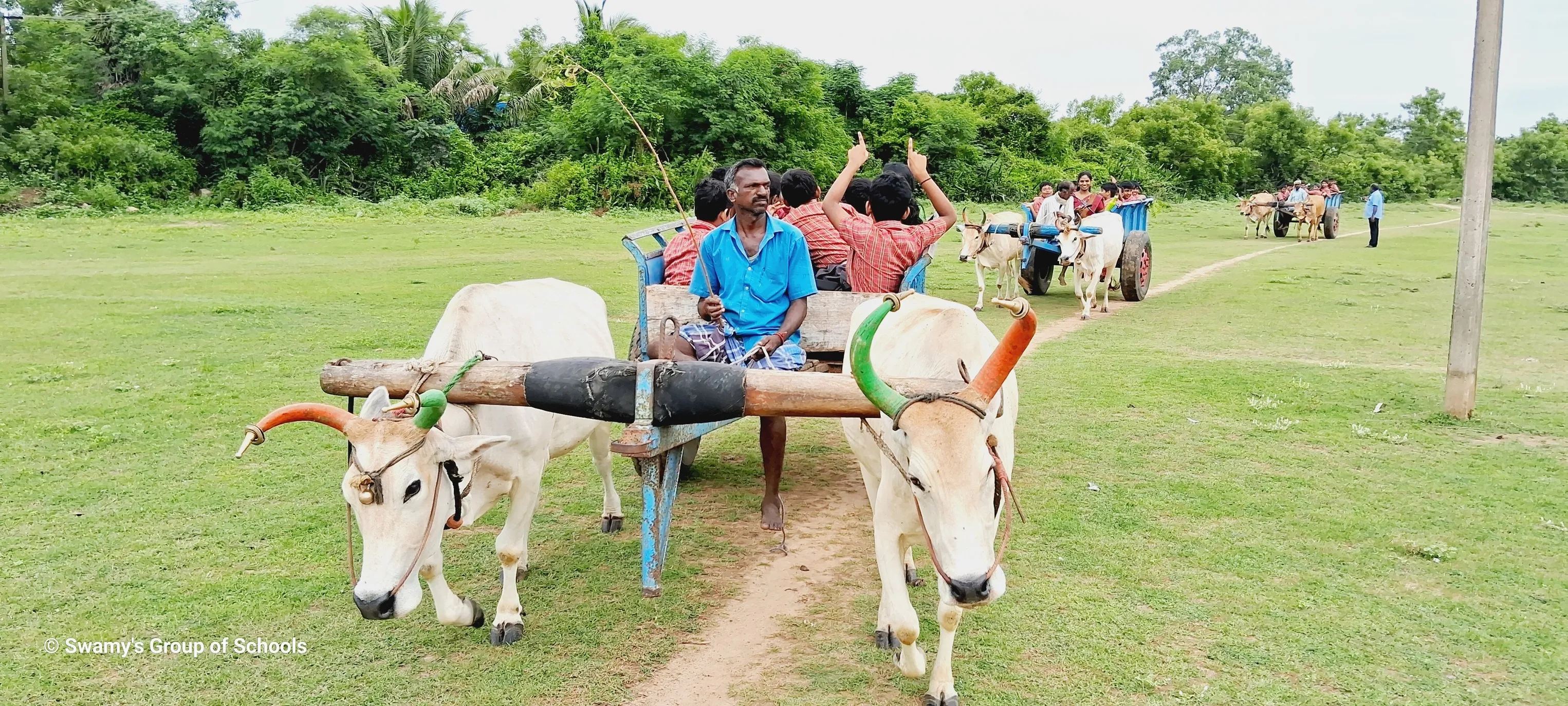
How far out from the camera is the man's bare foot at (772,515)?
588cm

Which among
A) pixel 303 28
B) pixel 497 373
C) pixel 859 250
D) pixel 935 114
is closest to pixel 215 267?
pixel 859 250

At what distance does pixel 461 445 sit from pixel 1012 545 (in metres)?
3.03

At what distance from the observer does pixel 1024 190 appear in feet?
113

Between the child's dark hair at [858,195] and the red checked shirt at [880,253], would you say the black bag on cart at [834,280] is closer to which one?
the red checked shirt at [880,253]

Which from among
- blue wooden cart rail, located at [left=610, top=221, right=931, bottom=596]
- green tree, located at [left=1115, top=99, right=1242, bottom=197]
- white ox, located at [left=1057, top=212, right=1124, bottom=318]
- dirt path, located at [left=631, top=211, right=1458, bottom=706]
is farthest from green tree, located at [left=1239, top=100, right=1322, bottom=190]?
blue wooden cart rail, located at [left=610, top=221, right=931, bottom=596]

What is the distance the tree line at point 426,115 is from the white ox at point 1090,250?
45.7 ft

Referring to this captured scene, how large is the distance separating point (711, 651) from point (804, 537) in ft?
4.90

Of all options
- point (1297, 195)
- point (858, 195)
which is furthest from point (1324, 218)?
point (858, 195)

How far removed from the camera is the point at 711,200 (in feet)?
24.6

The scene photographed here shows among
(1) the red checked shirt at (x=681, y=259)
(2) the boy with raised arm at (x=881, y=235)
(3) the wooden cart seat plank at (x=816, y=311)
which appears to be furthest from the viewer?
(2) the boy with raised arm at (x=881, y=235)

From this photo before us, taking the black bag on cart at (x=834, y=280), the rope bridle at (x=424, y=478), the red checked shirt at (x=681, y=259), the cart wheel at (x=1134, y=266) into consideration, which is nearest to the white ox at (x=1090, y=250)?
the cart wheel at (x=1134, y=266)

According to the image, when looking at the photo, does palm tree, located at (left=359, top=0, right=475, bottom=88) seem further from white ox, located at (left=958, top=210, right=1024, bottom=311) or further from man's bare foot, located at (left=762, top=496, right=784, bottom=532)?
man's bare foot, located at (left=762, top=496, right=784, bottom=532)

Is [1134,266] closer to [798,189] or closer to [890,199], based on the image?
[890,199]

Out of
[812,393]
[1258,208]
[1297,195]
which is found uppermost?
[1297,195]
